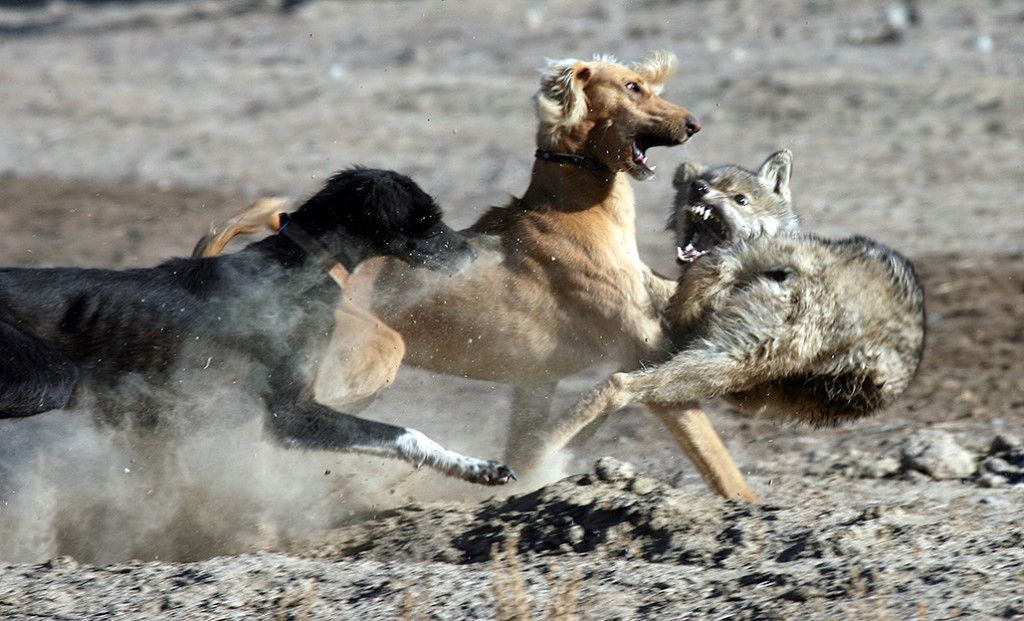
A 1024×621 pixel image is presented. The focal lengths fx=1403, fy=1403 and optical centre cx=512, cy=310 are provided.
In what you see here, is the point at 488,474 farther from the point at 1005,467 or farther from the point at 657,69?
the point at 1005,467

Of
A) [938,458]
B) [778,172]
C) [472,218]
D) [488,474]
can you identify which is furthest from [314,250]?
[472,218]

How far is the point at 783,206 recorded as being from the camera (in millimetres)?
6406

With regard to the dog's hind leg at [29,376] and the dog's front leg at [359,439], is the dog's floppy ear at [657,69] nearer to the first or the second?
the dog's front leg at [359,439]

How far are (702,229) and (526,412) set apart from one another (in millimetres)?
1152

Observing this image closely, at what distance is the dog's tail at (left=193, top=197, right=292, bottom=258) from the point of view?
6152 mm

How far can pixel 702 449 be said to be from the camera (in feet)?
19.1

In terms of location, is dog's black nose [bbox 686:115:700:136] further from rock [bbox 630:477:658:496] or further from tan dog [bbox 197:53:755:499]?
rock [bbox 630:477:658:496]

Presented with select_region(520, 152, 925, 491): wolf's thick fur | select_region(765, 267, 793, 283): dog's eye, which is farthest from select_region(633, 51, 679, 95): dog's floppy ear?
select_region(765, 267, 793, 283): dog's eye

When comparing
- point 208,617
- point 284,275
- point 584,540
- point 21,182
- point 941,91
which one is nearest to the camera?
point 208,617

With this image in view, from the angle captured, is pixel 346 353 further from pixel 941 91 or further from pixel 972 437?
pixel 941 91

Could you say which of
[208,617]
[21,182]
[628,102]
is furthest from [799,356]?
[21,182]

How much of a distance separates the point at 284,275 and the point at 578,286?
1.32m

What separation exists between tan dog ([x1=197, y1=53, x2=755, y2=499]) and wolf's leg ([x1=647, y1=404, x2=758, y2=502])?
30 cm

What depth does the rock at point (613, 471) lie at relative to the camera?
5574 mm
